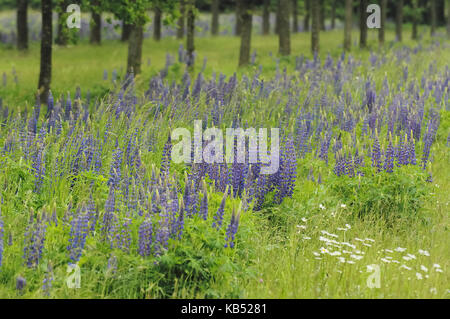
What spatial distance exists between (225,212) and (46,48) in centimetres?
867

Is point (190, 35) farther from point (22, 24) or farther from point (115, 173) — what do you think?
point (115, 173)

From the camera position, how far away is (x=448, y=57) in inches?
777

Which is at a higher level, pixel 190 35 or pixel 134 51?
pixel 190 35

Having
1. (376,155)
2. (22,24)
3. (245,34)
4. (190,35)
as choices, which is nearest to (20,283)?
(376,155)

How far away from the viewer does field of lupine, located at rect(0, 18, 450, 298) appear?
5082 millimetres

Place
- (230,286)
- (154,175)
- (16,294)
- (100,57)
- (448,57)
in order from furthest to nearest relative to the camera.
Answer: (100,57) < (448,57) < (154,175) < (230,286) < (16,294)

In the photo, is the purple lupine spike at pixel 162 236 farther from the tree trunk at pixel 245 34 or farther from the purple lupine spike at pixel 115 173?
the tree trunk at pixel 245 34

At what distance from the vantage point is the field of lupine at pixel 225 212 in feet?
16.7

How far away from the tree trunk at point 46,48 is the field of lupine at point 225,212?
2746 millimetres

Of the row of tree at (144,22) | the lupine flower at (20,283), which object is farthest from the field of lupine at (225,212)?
the row of tree at (144,22)

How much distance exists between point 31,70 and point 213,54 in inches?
322

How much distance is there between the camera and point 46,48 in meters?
13.1

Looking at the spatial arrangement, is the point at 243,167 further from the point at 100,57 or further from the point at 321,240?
the point at 100,57

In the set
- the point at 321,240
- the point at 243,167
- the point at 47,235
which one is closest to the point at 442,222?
the point at 321,240
